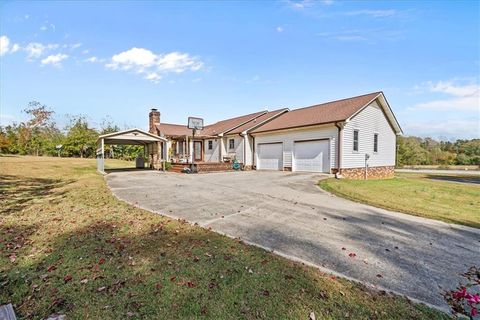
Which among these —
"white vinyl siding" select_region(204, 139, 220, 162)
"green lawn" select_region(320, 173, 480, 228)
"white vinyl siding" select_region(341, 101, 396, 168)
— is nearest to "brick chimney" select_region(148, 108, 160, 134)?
"white vinyl siding" select_region(204, 139, 220, 162)

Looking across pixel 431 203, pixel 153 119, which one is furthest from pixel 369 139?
pixel 153 119

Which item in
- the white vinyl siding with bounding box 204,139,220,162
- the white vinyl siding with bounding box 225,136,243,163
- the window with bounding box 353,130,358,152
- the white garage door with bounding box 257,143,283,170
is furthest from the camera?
the white vinyl siding with bounding box 204,139,220,162

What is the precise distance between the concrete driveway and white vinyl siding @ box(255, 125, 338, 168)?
281 inches

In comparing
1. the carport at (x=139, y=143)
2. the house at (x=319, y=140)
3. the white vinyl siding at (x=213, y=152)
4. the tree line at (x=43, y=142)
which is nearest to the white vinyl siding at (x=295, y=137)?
the house at (x=319, y=140)

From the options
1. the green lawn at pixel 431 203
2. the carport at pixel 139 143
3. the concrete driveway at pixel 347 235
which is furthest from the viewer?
the carport at pixel 139 143

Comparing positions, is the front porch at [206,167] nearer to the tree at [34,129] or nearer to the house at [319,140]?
the house at [319,140]

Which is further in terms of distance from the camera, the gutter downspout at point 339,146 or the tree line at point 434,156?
the tree line at point 434,156

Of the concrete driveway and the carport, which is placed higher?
the carport

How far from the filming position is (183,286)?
2879 mm

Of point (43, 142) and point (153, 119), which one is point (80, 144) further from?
point (153, 119)

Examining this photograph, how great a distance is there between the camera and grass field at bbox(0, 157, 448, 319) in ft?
8.05

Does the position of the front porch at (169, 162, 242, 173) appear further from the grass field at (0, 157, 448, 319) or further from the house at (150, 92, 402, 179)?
the grass field at (0, 157, 448, 319)

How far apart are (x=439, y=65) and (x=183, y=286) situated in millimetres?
22453

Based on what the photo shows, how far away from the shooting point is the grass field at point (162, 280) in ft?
8.05
